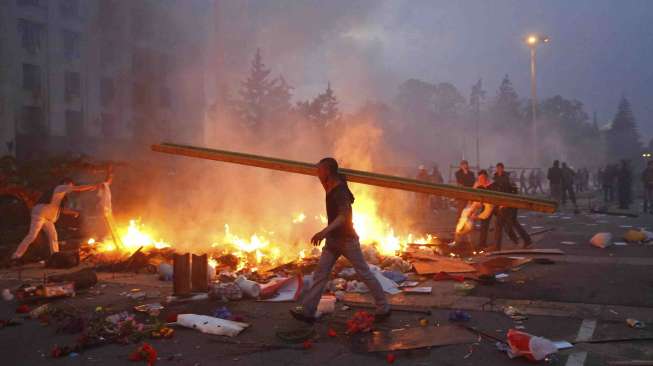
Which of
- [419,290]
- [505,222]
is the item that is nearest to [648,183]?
[505,222]

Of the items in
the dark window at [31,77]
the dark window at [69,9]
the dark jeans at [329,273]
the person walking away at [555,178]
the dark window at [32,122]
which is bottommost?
the dark jeans at [329,273]

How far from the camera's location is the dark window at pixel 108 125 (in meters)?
29.0

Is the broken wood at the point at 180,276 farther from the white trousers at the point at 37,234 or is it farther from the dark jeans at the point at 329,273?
the white trousers at the point at 37,234

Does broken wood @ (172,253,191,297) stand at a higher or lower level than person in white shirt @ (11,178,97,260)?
lower

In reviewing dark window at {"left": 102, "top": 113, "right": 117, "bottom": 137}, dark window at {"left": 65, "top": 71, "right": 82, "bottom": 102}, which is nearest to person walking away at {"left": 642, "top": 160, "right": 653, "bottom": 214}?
dark window at {"left": 102, "top": 113, "right": 117, "bottom": 137}

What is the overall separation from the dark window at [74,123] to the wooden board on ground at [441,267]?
26606 mm

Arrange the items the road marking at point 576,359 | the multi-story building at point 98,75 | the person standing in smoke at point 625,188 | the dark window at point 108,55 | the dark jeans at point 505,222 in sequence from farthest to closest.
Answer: the dark window at point 108,55
the multi-story building at point 98,75
the person standing in smoke at point 625,188
the dark jeans at point 505,222
the road marking at point 576,359

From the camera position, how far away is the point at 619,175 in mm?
20562

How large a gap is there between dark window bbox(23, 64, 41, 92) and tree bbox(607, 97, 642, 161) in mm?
69392

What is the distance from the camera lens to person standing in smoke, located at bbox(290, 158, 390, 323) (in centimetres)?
551

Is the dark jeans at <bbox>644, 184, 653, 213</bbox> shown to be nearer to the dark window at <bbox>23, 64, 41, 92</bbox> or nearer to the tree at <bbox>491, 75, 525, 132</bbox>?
the dark window at <bbox>23, 64, 41, 92</bbox>

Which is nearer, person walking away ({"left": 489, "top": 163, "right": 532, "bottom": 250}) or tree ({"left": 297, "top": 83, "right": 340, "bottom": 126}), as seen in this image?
person walking away ({"left": 489, "top": 163, "right": 532, "bottom": 250})

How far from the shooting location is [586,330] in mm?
5062

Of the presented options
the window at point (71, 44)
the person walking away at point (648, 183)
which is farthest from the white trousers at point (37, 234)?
the window at point (71, 44)
